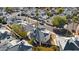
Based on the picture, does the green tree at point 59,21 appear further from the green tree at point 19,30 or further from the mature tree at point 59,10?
the green tree at point 19,30

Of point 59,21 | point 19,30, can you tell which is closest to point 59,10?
point 59,21

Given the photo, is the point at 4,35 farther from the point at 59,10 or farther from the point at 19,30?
the point at 59,10

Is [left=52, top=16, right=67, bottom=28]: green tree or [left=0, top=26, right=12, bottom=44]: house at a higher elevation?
[left=52, top=16, right=67, bottom=28]: green tree

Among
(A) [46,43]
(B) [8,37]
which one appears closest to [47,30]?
(A) [46,43]

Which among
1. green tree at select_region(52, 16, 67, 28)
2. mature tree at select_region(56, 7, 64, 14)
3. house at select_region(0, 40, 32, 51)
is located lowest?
house at select_region(0, 40, 32, 51)

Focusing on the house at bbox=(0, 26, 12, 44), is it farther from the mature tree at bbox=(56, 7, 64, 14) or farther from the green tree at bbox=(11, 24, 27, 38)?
the mature tree at bbox=(56, 7, 64, 14)

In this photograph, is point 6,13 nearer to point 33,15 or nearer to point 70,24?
point 33,15

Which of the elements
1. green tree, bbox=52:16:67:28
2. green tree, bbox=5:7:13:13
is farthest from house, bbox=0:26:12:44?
green tree, bbox=52:16:67:28
